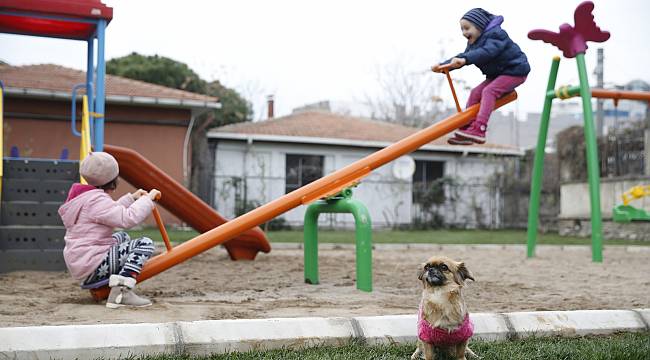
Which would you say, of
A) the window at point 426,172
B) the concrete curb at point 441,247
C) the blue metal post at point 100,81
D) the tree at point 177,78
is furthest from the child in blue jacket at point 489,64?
the tree at point 177,78

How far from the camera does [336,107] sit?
124ft

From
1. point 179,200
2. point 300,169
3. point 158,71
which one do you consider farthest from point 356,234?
point 158,71

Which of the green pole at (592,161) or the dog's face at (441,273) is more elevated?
the green pole at (592,161)

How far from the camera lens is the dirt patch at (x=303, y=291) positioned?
4.10 metres

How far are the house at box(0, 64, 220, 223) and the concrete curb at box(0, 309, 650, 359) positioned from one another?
14.0 metres

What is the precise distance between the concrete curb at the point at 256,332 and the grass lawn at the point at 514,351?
6 centimetres

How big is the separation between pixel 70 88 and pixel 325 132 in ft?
26.0

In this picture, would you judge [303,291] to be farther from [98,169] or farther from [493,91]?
[493,91]

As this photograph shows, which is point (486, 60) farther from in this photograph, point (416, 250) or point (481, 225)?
point (481, 225)

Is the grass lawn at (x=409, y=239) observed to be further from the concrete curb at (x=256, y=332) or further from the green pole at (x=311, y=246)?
the concrete curb at (x=256, y=332)

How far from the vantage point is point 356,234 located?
17.6 ft

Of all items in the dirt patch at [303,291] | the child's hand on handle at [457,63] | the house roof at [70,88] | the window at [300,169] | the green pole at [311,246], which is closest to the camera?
the dirt patch at [303,291]

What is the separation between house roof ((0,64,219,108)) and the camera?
16.2 m

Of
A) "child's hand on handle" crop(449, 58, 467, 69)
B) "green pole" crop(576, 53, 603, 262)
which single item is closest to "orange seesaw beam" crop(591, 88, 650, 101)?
"green pole" crop(576, 53, 603, 262)
